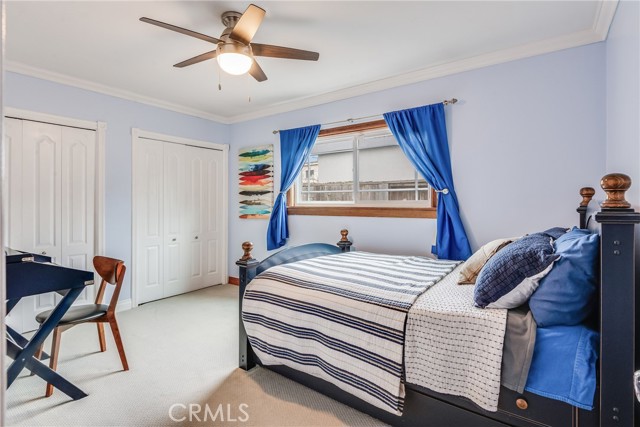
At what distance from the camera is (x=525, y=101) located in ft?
9.09

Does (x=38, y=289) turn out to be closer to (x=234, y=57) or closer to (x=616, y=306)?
(x=234, y=57)

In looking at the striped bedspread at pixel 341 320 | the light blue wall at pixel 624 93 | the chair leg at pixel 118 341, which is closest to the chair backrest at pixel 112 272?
the chair leg at pixel 118 341

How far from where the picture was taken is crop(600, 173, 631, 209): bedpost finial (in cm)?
119

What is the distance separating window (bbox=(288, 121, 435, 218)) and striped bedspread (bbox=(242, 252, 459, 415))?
1129 mm

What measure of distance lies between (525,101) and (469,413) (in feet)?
8.10

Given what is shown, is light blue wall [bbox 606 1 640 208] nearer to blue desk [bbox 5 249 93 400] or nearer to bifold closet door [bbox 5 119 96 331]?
blue desk [bbox 5 249 93 400]

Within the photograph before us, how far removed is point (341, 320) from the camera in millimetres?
1845

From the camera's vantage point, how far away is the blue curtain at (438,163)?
3.04 m

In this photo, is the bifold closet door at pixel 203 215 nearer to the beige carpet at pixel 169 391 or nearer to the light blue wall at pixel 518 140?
the beige carpet at pixel 169 391

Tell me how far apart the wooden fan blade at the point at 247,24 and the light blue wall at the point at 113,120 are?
2.41 meters

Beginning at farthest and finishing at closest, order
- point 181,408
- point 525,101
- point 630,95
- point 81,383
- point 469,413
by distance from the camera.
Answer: point 525,101 → point 81,383 → point 181,408 → point 630,95 → point 469,413

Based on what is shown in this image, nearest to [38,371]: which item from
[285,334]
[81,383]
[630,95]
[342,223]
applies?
[81,383]

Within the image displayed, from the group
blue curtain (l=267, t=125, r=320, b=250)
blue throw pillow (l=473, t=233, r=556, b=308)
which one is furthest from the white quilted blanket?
blue curtain (l=267, t=125, r=320, b=250)

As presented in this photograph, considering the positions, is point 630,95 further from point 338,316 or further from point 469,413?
point 338,316
